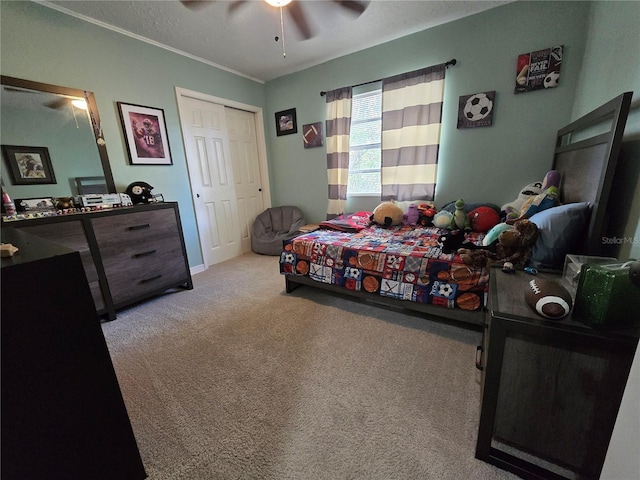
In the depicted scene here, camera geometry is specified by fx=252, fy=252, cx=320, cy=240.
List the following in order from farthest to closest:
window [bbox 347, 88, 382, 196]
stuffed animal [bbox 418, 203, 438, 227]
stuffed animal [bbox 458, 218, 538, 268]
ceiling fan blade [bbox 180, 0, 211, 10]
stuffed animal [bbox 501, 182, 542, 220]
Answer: window [bbox 347, 88, 382, 196] → stuffed animal [bbox 418, 203, 438, 227] → stuffed animal [bbox 501, 182, 542, 220] → ceiling fan blade [bbox 180, 0, 211, 10] → stuffed animal [bbox 458, 218, 538, 268]

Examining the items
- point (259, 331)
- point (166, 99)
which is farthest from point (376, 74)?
point (259, 331)

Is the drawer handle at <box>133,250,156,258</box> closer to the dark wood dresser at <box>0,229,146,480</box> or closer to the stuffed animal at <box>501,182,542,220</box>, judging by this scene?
the dark wood dresser at <box>0,229,146,480</box>

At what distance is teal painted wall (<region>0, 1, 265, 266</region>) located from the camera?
1924mm

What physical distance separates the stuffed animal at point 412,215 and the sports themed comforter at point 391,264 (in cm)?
15

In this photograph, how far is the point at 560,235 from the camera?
1.29 m

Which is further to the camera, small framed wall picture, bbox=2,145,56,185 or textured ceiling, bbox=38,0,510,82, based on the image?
textured ceiling, bbox=38,0,510,82

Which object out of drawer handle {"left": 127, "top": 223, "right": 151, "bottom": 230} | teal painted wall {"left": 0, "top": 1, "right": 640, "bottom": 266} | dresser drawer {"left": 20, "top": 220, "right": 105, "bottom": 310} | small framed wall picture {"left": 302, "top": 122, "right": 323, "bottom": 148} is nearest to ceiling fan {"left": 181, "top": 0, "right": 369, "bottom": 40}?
teal painted wall {"left": 0, "top": 1, "right": 640, "bottom": 266}

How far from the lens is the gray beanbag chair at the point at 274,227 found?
12.2 feet

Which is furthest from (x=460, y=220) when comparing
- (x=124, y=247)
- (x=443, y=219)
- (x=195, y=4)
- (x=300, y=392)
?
(x=124, y=247)

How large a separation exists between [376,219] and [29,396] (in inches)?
102

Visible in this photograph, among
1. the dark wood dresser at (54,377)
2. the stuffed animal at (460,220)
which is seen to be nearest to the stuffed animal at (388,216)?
the stuffed animal at (460,220)

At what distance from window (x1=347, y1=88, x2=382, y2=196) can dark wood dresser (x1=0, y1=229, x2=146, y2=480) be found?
3071 mm

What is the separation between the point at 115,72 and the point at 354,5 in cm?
230

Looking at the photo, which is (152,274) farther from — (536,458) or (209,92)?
(536,458)
